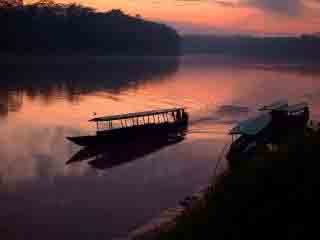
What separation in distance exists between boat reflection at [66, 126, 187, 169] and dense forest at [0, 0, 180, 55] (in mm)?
57211

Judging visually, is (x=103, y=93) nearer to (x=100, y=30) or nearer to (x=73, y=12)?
(x=100, y=30)

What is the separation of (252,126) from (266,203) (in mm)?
13869

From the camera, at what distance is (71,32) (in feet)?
299

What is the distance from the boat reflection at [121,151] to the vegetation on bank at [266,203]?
1271 cm

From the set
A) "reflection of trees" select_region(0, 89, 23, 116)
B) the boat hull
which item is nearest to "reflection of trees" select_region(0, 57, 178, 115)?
"reflection of trees" select_region(0, 89, 23, 116)

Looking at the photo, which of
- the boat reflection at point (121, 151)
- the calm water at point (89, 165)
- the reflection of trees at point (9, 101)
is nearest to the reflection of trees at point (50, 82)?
the reflection of trees at point (9, 101)

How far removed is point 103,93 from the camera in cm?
4522

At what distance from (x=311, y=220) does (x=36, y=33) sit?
8350 centimetres

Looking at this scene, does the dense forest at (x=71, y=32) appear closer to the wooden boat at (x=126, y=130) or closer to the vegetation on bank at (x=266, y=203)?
the wooden boat at (x=126, y=130)

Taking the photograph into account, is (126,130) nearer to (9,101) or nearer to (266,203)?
(9,101)

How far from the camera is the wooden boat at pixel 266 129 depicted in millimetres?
19438

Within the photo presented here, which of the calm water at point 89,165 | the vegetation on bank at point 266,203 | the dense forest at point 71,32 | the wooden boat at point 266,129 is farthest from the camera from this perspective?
the dense forest at point 71,32

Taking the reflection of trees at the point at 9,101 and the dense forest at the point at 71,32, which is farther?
the dense forest at the point at 71,32

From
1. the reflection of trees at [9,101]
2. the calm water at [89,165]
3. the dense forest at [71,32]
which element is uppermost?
the dense forest at [71,32]
